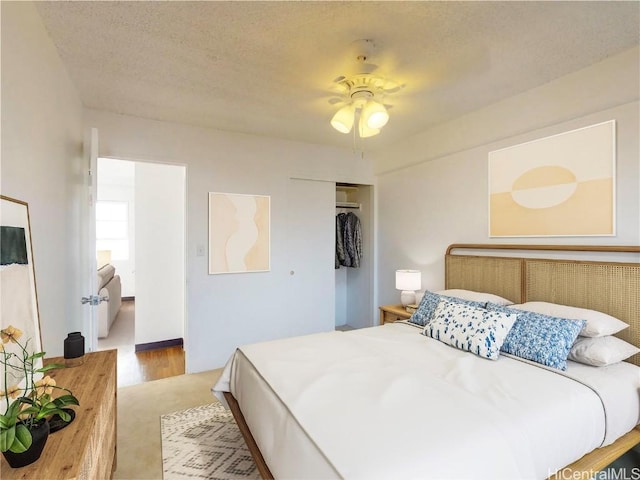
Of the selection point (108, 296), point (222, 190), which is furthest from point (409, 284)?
point (108, 296)

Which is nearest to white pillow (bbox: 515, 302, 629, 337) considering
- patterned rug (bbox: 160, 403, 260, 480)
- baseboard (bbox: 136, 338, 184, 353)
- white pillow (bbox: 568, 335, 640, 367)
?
white pillow (bbox: 568, 335, 640, 367)

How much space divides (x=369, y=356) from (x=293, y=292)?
6.75 ft

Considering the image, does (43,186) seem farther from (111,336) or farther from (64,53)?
(111,336)

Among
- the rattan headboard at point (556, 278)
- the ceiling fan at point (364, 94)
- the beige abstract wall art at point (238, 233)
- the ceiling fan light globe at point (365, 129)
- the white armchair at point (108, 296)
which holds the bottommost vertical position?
the white armchair at point (108, 296)

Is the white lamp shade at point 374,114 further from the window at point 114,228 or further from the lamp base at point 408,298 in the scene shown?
the window at point 114,228

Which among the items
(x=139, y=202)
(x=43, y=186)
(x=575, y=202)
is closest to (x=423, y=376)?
(x=575, y=202)

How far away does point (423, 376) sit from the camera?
1.69 m

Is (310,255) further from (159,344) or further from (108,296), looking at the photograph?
(108,296)

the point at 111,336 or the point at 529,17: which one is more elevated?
the point at 529,17

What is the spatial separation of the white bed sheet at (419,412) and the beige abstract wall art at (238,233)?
1546 mm

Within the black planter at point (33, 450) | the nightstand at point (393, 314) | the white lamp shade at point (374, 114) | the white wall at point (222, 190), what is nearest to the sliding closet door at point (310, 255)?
the white wall at point (222, 190)

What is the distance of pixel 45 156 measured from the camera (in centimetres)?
175

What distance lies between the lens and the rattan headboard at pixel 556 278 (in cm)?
199

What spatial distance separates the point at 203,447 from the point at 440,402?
5.29 ft
